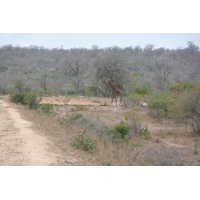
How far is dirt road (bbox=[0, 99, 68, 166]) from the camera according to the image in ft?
16.7

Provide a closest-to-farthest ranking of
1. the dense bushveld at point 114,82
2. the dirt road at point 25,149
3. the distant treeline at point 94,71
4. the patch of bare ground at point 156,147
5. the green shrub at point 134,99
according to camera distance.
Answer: the dirt road at point 25,149, the patch of bare ground at point 156,147, the dense bushveld at point 114,82, the green shrub at point 134,99, the distant treeline at point 94,71

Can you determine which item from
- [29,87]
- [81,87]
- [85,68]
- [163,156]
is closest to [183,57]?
[85,68]

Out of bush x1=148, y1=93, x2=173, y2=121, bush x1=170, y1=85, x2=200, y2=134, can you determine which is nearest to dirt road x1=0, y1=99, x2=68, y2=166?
bush x1=170, y1=85, x2=200, y2=134

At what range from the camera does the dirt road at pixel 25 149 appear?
16.7ft

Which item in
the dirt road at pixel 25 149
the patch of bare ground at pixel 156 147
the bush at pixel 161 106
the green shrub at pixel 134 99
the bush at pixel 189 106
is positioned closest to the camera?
the dirt road at pixel 25 149

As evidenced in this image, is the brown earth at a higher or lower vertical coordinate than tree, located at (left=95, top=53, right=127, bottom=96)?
lower

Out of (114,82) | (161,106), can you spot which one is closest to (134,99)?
(161,106)

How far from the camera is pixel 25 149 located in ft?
19.7

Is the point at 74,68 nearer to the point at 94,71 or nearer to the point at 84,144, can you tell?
the point at 94,71

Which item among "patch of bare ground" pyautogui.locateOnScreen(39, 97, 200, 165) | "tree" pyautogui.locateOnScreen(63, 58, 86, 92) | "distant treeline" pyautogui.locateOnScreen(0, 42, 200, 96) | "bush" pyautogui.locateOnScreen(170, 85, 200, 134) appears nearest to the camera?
"patch of bare ground" pyautogui.locateOnScreen(39, 97, 200, 165)

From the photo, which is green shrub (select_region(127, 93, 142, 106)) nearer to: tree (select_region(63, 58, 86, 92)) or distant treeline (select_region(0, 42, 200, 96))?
distant treeline (select_region(0, 42, 200, 96))

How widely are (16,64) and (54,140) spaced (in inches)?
1877

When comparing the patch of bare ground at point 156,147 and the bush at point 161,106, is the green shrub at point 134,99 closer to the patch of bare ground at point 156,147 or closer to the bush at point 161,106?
the patch of bare ground at point 156,147

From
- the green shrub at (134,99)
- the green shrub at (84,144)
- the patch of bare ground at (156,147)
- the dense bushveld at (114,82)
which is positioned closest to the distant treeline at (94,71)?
the dense bushveld at (114,82)
